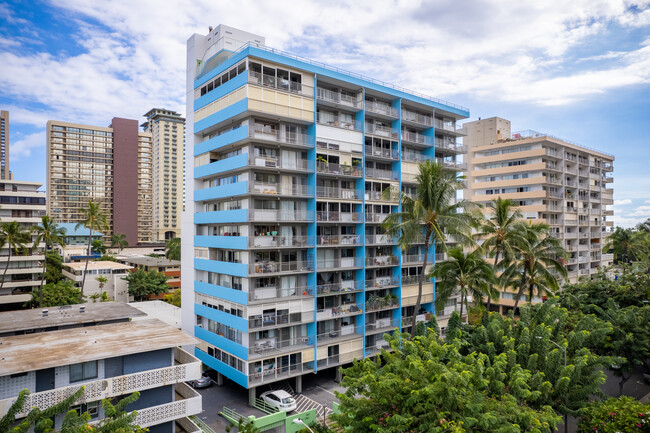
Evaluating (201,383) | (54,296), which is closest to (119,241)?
(54,296)

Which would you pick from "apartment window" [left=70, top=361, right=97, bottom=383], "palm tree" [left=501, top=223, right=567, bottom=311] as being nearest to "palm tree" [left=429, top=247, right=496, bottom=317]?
"palm tree" [left=501, top=223, right=567, bottom=311]

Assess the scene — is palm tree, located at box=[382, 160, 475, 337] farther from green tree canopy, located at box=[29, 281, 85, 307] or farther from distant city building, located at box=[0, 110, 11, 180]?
distant city building, located at box=[0, 110, 11, 180]

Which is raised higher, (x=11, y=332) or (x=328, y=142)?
(x=328, y=142)

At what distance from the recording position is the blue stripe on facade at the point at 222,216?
31538 mm

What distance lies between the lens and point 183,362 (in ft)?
78.6

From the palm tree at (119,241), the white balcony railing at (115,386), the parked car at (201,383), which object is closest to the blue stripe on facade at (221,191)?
the white balcony railing at (115,386)

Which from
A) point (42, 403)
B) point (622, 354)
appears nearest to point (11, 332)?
point (42, 403)

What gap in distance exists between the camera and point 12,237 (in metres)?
49.3

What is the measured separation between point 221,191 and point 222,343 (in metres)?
12.2

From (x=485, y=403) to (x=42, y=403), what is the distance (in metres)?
19.1

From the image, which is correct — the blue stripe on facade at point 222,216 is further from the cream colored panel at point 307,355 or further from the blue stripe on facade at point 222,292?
the cream colored panel at point 307,355

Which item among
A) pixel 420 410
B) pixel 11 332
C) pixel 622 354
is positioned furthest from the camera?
pixel 622 354

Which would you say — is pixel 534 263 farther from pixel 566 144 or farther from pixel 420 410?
pixel 566 144

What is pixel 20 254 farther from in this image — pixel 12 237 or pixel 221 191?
pixel 221 191
